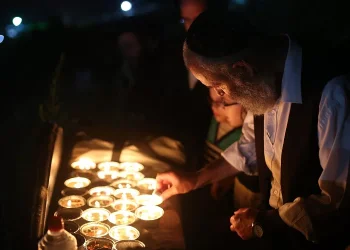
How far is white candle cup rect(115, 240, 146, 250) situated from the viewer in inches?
73.3

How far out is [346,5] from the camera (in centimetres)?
444

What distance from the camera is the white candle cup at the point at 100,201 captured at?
2378mm

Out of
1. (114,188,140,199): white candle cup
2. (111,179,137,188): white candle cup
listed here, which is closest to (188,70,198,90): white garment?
(111,179,137,188): white candle cup

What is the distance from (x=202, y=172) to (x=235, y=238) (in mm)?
1340

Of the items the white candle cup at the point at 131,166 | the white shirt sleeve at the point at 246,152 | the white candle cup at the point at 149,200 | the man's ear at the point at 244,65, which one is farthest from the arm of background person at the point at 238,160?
the man's ear at the point at 244,65

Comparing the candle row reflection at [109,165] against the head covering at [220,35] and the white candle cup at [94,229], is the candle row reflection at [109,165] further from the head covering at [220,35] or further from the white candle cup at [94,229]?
the head covering at [220,35]

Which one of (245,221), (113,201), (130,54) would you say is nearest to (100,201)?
(113,201)

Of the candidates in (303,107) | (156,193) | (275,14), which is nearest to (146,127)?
(156,193)

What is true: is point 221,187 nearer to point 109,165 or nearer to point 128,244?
point 109,165

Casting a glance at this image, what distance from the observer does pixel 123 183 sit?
2.70 metres

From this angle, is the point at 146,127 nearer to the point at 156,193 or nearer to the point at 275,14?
the point at 156,193

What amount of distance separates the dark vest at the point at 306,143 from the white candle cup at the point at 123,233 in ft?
2.84

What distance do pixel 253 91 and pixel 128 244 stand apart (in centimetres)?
103

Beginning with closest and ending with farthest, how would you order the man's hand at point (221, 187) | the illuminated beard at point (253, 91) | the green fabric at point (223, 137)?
the illuminated beard at point (253, 91) → the green fabric at point (223, 137) → the man's hand at point (221, 187)
